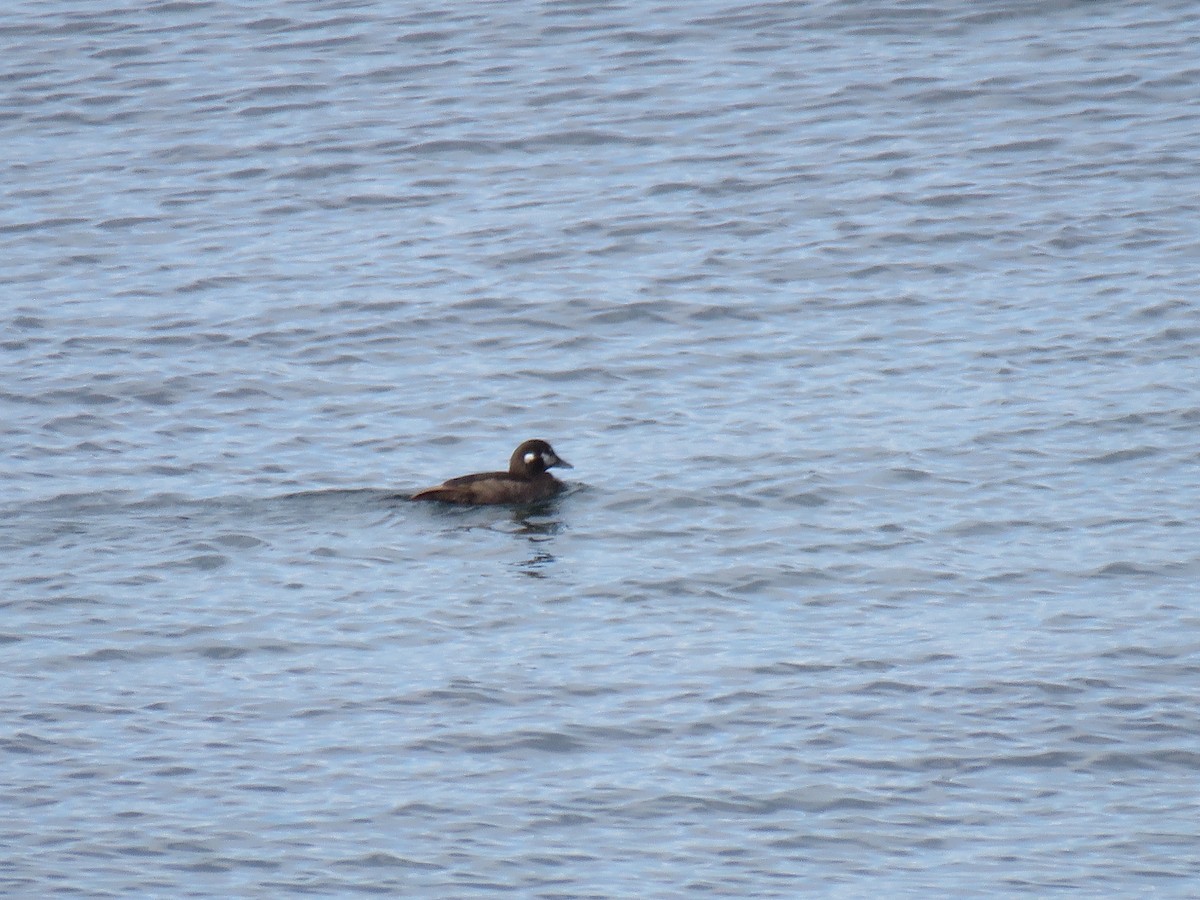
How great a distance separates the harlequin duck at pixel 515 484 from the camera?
14992 mm

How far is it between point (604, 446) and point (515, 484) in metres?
1.19

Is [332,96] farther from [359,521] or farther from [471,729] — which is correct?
[471,729]

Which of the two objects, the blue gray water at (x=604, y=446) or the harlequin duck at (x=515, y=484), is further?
the harlequin duck at (x=515, y=484)

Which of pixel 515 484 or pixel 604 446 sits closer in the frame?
pixel 515 484

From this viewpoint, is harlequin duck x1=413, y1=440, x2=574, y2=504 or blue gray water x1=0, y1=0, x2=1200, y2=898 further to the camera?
harlequin duck x1=413, y1=440, x2=574, y2=504

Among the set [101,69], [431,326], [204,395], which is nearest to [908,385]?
Answer: [431,326]

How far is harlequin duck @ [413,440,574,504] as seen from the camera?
590 inches

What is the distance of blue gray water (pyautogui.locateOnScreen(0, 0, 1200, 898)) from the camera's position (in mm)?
10234

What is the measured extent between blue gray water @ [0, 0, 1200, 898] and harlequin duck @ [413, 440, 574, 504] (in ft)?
0.55

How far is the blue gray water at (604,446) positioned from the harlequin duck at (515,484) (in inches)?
6.6

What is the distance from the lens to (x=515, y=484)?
15.2 metres

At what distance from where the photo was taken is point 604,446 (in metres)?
16.1

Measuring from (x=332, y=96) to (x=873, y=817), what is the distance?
1692 centimetres

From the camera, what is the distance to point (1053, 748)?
1065 centimetres
